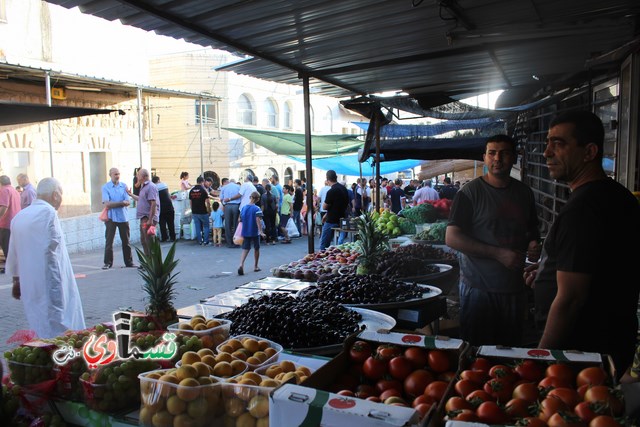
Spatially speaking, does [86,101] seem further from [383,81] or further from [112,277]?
[383,81]

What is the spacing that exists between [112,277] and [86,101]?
266 inches

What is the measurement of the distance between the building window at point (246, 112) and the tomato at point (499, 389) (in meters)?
29.1

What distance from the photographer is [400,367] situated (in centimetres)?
218

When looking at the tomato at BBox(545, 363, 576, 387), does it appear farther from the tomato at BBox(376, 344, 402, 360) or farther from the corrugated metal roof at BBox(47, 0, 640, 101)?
the corrugated metal roof at BBox(47, 0, 640, 101)

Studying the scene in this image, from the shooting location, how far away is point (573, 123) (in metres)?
2.56

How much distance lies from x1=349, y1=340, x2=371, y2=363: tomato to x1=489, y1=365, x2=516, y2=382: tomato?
553 millimetres

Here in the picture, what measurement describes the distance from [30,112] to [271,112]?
31.4 m

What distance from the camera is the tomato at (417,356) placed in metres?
2.21

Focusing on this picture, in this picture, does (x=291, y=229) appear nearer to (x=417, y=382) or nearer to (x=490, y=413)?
(x=417, y=382)

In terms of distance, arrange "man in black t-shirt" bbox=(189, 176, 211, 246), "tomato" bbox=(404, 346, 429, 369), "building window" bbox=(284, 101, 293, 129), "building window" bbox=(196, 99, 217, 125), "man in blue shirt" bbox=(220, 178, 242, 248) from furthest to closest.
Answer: "building window" bbox=(284, 101, 293, 129) < "building window" bbox=(196, 99, 217, 125) < "man in black t-shirt" bbox=(189, 176, 211, 246) < "man in blue shirt" bbox=(220, 178, 242, 248) < "tomato" bbox=(404, 346, 429, 369)

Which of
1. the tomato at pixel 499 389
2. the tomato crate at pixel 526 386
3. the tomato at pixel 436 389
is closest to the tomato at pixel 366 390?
the tomato at pixel 436 389

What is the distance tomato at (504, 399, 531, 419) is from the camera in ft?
5.63

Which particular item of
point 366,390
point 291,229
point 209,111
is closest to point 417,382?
point 366,390

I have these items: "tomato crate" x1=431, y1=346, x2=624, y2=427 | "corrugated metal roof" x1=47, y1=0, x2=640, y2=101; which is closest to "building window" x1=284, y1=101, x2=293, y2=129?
"corrugated metal roof" x1=47, y1=0, x2=640, y2=101
